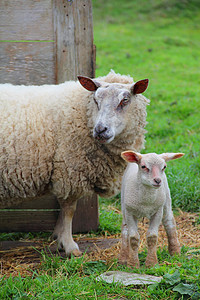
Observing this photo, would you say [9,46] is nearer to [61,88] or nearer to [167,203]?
[61,88]

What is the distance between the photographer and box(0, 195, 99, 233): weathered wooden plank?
15.0 ft

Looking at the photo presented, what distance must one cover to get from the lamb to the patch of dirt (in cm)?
29

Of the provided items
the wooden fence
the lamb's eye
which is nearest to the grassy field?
the wooden fence

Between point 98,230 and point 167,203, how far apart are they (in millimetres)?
1448

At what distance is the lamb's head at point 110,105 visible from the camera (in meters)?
3.31

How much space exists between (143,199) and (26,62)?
209cm

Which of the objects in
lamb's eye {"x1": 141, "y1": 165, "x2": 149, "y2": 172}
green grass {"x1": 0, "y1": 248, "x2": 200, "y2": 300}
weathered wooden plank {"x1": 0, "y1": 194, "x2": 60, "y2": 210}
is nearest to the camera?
green grass {"x1": 0, "y1": 248, "x2": 200, "y2": 300}

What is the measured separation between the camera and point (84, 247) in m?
4.13

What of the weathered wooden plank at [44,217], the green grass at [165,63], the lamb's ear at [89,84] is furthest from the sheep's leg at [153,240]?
the green grass at [165,63]

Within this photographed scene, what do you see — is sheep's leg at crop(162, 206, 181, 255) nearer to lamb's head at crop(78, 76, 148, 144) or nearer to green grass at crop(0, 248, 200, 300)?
green grass at crop(0, 248, 200, 300)

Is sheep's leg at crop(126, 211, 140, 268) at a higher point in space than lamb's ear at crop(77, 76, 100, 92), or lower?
lower

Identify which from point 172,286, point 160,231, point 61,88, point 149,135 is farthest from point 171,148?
point 172,286

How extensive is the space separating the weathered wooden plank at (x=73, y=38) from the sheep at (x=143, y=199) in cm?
152

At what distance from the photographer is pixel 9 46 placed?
4289 millimetres
